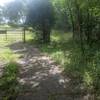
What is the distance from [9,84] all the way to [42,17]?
1367 centimetres

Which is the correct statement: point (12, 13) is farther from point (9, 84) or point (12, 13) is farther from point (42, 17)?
point (9, 84)

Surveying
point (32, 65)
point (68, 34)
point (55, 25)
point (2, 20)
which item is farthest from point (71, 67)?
point (2, 20)

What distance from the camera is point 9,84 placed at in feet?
22.9

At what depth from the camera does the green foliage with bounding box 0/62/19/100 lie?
605cm

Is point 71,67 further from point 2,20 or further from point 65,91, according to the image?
point 2,20

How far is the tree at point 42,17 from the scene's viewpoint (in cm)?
1973

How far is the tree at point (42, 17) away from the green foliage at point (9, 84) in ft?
38.5

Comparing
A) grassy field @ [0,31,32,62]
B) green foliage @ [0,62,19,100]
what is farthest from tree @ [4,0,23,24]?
green foliage @ [0,62,19,100]

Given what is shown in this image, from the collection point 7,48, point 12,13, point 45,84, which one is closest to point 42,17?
point 7,48

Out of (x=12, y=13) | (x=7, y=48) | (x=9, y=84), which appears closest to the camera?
(x=9, y=84)

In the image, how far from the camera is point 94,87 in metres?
6.22

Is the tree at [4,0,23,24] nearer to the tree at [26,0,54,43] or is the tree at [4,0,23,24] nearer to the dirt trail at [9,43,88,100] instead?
the tree at [26,0,54,43]

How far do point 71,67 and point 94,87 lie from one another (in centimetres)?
230

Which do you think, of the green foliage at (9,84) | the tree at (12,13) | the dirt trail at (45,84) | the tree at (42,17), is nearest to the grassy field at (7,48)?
the dirt trail at (45,84)
